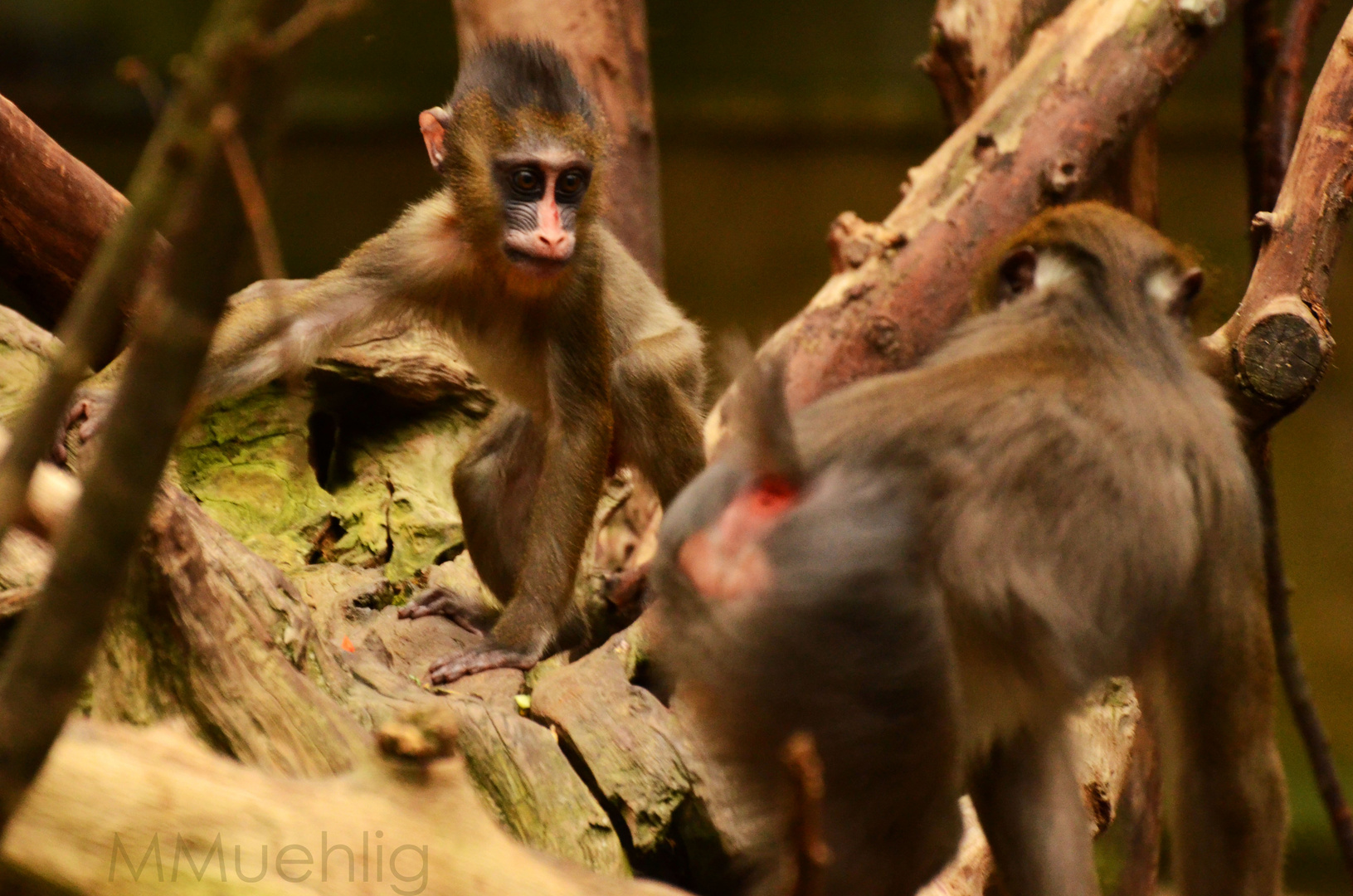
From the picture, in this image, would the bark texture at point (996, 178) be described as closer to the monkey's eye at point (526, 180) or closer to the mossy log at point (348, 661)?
the monkey's eye at point (526, 180)

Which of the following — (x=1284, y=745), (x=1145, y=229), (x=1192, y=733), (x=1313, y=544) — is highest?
(x=1145, y=229)

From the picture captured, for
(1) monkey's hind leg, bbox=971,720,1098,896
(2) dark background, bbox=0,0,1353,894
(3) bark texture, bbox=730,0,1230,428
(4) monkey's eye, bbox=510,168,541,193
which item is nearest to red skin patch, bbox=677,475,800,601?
(1) monkey's hind leg, bbox=971,720,1098,896

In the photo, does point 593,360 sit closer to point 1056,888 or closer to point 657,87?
point 1056,888

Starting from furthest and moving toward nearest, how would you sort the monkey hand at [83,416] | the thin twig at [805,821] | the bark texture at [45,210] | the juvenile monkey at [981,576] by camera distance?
1. the bark texture at [45,210]
2. the monkey hand at [83,416]
3. the juvenile monkey at [981,576]
4. the thin twig at [805,821]

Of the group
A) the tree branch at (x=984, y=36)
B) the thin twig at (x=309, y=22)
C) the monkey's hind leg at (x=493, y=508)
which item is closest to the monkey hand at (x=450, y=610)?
the monkey's hind leg at (x=493, y=508)

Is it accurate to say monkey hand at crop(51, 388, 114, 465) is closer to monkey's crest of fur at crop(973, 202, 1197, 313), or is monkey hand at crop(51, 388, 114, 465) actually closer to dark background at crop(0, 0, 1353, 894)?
monkey's crest of fur at crop(973, 202, 1197, 313)

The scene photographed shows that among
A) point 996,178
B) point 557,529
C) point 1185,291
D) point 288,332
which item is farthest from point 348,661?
point 996,178

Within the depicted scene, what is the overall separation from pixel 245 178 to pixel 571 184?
353 cm

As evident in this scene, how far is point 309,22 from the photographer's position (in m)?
1.25

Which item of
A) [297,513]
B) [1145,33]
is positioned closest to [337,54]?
[297,513]

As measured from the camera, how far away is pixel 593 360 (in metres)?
4.86

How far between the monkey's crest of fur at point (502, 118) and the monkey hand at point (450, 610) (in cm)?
137

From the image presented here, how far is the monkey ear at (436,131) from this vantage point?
16.0 ft

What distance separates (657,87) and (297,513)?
6055mm
